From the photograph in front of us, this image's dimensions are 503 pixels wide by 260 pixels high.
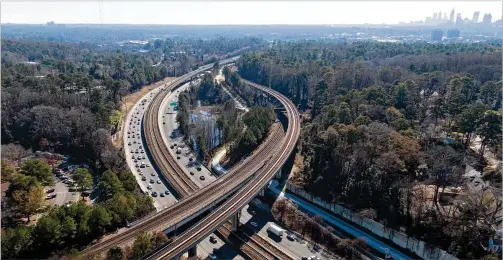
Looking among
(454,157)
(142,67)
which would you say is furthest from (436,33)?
(454,157)

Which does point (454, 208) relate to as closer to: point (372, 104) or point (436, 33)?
point (372, 104)

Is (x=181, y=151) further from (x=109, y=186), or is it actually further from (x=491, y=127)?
(x=491, y=127)

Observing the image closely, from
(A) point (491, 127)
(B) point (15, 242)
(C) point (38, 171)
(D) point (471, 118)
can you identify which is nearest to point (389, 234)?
(A) point (491, 127)

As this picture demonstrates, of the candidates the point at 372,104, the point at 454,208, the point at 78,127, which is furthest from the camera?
the point at 372,104

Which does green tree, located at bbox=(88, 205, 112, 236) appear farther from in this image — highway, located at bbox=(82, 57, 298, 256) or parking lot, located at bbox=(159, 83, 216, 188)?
parking lot, located at bbox=(159, 83, 216, 188)

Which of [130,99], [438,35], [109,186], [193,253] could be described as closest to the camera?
[193,253]

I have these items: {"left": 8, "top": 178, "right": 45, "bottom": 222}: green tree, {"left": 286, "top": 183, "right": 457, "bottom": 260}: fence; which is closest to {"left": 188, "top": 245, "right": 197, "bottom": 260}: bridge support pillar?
{"left": 8, "top": 178, "right": 45, "bottom": 222}: green tree
